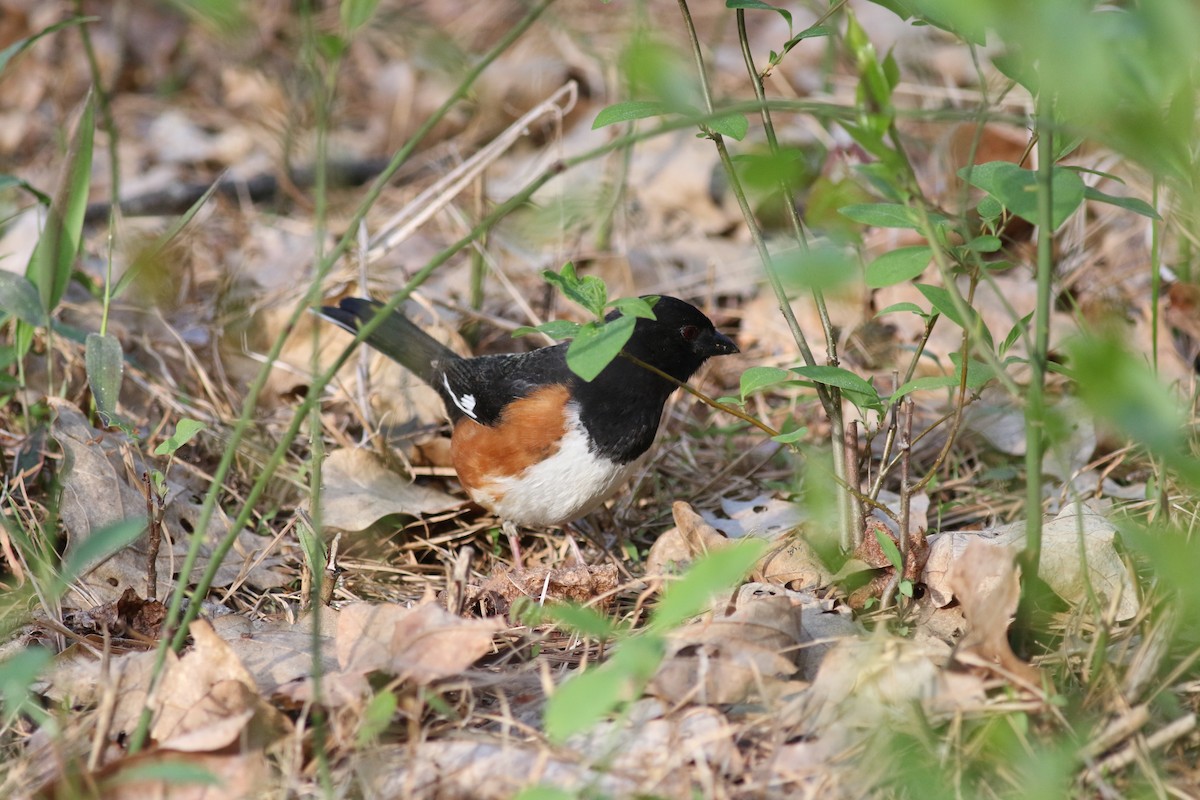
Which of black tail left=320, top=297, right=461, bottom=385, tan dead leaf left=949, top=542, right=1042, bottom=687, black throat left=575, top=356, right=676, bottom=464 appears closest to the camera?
tan dead leaf left=949, top=542, right=1042, bottom=687

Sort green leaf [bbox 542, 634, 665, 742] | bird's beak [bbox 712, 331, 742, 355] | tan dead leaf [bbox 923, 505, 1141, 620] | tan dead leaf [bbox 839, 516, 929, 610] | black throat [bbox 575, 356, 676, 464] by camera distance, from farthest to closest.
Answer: bird's beak [bbox 712, 331, 742, 355]
black throat [bbox 575, 356, 676, 464]
tan dead leaf [bbox 839, 516, 929, 610]
tan dead leaf [bbox 923, 505, 1141, 620]
green leaf [bbox 542, 634, 665, 742]

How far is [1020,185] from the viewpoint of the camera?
1535 mm

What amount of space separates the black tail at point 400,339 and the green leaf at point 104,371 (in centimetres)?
73

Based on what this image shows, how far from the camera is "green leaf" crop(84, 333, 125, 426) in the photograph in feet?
7.55

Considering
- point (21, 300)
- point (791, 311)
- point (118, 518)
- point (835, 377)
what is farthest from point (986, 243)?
point (21, 300)

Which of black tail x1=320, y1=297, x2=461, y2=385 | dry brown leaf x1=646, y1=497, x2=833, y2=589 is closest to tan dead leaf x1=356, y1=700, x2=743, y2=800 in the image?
dry brown leaf x1=646, y1=497, x2=833, y2=589

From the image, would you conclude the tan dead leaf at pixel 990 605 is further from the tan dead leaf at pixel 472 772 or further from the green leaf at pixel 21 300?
the green leaf at pixel 21 300

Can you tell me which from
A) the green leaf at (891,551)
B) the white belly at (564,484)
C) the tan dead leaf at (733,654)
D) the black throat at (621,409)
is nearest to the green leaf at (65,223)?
the white belly at (564,484)

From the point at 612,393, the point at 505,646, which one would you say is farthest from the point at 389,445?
the point at 505,646

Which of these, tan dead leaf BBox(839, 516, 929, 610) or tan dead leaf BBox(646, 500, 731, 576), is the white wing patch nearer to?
tan dead leaf BBox(646, 500, 731, 576)

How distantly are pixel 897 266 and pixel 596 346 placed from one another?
1.52 ft

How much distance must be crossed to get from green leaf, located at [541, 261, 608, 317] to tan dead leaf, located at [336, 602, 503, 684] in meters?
0.54

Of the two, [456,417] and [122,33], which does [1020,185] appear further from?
[122,33]

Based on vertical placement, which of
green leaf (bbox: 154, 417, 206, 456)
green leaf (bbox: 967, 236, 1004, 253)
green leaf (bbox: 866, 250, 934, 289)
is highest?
green leaf (bbox: 967, 236, 1004, 253)
